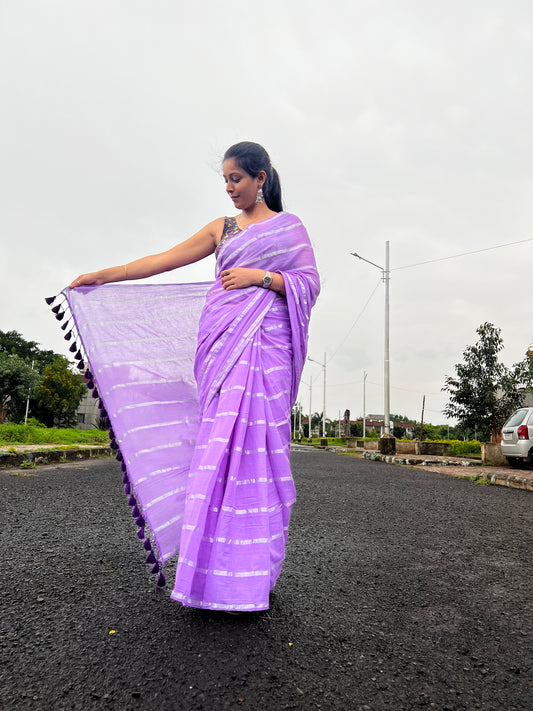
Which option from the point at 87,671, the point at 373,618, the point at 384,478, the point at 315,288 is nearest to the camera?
the point at 87,671

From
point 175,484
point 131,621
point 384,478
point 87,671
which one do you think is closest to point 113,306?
point 175,484

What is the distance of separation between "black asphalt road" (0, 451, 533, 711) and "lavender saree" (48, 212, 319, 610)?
17 centimetres

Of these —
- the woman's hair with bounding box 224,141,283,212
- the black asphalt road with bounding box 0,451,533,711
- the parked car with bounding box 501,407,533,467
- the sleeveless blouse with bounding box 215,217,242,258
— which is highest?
the woman's hair with bounding box 224,141,283,212

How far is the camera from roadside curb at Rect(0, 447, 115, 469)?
7.15 meters

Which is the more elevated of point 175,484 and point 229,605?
point 175,484

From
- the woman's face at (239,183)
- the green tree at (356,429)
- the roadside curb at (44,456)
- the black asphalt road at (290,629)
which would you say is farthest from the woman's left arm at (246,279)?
the green tree at (356,429)

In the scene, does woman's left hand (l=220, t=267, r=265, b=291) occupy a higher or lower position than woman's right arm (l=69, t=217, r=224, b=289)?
lower

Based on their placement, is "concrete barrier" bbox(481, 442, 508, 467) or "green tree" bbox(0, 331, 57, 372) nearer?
"concrete barrier" bbox(481, 442, 508, 467)

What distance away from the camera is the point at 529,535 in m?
3.37

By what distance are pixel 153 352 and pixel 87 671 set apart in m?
1.34

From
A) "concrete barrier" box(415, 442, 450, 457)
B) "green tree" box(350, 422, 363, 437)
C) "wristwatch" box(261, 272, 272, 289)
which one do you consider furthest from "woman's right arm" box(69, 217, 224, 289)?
"green tree" box(350, 422, 363, 437)

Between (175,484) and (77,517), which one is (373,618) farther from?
(77,517)

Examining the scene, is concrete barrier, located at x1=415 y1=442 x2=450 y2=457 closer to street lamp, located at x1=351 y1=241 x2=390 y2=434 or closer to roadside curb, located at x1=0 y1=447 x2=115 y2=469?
street lamp, located at x1=351 y1=241 x2=390 y2=434

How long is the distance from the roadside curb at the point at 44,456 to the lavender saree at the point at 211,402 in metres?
5.11
